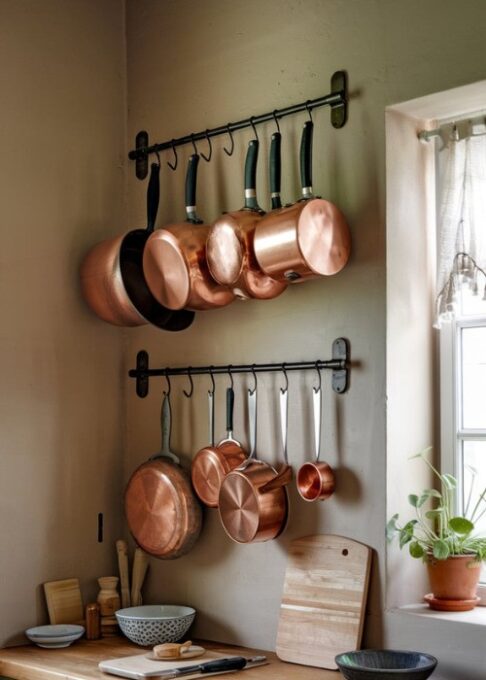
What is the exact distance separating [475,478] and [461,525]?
164 mm

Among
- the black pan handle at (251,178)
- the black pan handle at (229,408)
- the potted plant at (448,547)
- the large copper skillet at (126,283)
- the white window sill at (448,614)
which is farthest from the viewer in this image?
the large copper skillet at (126,283)

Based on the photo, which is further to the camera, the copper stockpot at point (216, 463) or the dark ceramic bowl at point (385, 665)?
A: the copper stockpot at point (216, 463)

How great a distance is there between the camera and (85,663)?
2447 mm

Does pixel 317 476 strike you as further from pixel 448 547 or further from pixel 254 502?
pixel 448 547

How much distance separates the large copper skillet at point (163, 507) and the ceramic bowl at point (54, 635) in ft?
0.95

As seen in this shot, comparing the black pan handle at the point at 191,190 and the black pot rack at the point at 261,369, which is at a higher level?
the black pan handle at the point at 191,190

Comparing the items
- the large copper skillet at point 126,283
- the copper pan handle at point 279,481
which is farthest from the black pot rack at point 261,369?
the copper pan handle at point 279,481

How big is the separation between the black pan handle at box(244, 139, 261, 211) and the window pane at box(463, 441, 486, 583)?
789mm

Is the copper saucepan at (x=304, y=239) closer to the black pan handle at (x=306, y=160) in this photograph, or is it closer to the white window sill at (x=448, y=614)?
the black pan handle at (x=306, y=160)

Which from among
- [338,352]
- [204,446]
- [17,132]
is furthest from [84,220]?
[338,352]

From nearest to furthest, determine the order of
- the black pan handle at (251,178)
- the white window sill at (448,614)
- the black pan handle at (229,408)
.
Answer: the white window sill at (448,614)
the black pan handle at (251,178)
the black pan handle at (229,408)

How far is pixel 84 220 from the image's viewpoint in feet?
9.63

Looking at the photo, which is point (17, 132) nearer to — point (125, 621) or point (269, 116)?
point (269, 116)

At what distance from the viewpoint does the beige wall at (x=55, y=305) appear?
107 inches
